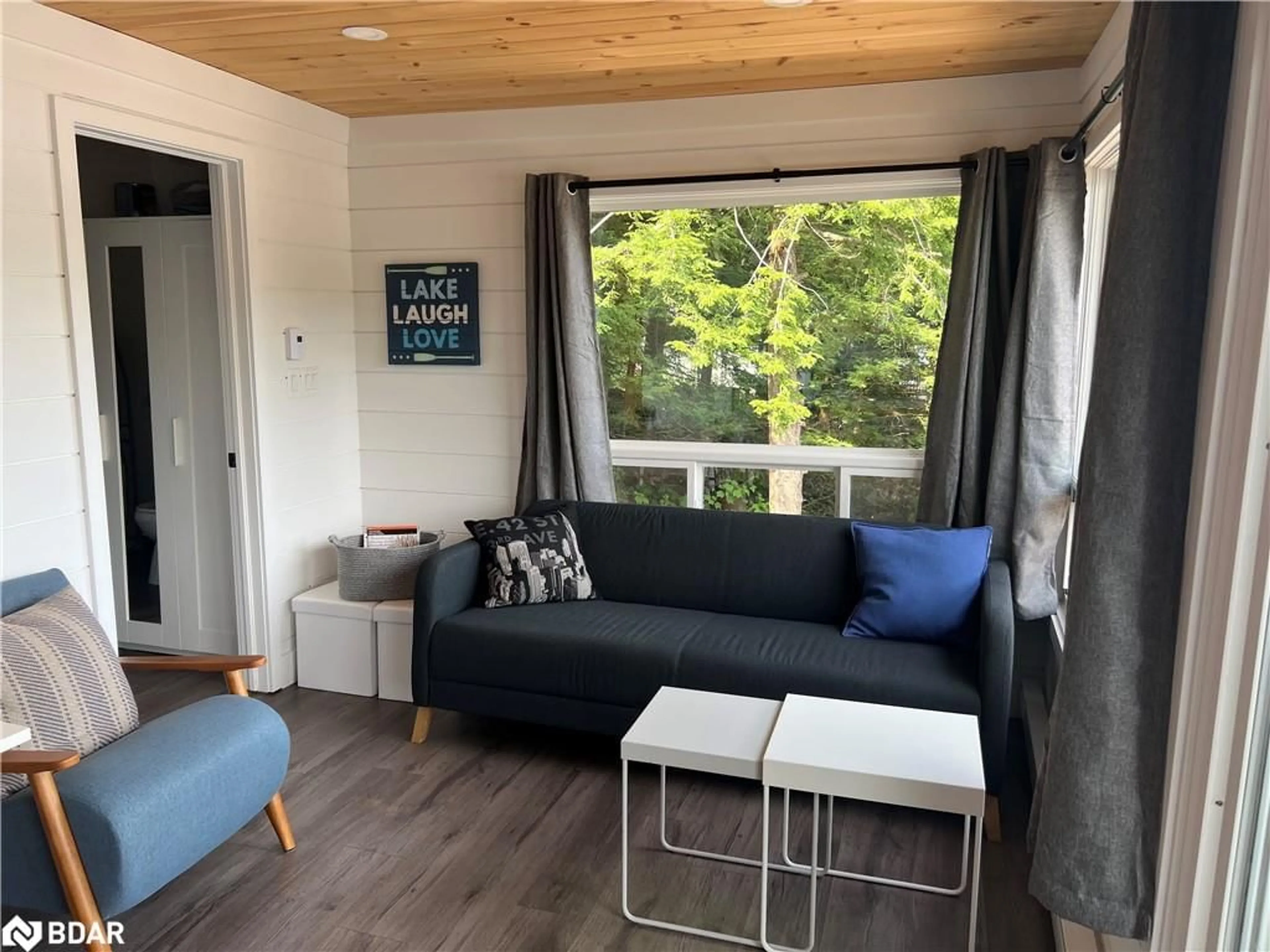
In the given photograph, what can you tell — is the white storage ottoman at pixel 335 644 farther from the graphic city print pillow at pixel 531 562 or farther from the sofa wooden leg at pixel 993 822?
the sofa wooden leg at pixel 993 822

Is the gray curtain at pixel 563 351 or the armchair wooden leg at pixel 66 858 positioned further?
the gray curtain at pixel 563 351

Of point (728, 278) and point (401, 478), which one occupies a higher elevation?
point (728, 278)

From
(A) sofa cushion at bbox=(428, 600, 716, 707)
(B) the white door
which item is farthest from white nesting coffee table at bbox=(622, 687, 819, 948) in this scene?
(B) the white door

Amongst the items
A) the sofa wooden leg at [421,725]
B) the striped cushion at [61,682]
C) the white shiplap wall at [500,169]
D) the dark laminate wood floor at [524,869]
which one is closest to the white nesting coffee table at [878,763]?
the dark laminate wood floor at [524,869]

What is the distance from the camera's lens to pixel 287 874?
2.73 metres

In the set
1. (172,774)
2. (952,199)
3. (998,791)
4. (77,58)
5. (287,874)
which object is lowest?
(287,874)

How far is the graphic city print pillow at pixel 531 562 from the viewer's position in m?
3.66

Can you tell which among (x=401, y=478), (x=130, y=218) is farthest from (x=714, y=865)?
(x=130, y=218)

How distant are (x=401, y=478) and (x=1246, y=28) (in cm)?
380

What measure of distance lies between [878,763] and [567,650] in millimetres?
1332

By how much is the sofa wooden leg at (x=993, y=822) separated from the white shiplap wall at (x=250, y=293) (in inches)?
112

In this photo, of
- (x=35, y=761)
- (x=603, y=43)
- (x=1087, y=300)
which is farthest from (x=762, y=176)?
(x=35, y=761)

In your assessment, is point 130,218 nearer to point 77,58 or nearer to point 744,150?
point 77,58

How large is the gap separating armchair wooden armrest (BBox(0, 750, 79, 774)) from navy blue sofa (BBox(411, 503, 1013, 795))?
145 centimetres
